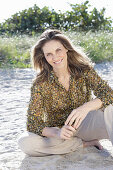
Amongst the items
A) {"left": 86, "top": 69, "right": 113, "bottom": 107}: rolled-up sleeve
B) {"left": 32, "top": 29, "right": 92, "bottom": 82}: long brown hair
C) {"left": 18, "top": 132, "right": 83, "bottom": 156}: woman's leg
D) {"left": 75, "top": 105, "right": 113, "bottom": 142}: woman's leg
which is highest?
{"left": 32, "top": 29, "right": 92, "bottom": 82}: long brown hair

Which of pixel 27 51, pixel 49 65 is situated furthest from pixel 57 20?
pixel 49 65

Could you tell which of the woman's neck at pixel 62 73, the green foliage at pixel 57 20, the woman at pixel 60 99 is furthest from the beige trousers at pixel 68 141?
the green foliage at pixel 57 20

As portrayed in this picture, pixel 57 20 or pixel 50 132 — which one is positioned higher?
pixel 57 20

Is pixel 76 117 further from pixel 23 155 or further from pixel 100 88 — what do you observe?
pixel 23 155

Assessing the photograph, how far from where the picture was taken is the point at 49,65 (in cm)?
297

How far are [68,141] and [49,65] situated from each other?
2.46 feet

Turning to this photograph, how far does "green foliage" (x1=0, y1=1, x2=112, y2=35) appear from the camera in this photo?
63.9 feet

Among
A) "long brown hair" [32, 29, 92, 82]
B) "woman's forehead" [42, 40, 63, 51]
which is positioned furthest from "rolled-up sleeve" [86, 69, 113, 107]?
"woman's forehead" [42, 40, 63, 51]

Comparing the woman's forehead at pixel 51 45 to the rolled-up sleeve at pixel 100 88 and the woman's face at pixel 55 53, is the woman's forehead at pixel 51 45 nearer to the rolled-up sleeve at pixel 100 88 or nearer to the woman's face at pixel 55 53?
the woman's face at pixel 55 53

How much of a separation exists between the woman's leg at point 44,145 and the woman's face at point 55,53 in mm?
664

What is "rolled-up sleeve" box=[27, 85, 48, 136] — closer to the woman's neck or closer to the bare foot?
the woman's neck

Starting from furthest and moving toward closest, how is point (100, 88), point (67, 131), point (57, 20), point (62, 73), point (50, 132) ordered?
1. point (57, 20)
2. point (62, 73)
3. point (100, 88)
4. point (50, 132)
5. point (67, 131)

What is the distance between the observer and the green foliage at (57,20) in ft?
63.9

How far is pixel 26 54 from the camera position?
34.3 feet
